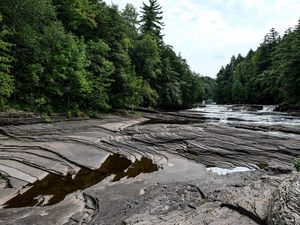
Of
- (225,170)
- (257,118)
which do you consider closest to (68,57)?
(225,170)

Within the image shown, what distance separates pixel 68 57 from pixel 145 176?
1545 centimetres

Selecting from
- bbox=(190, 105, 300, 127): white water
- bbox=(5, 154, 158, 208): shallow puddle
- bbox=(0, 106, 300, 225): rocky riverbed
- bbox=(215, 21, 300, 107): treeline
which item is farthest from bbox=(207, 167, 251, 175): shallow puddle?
bbox=(215, 21, 300, 107): treeline

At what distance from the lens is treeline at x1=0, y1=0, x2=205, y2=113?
20.1 meters

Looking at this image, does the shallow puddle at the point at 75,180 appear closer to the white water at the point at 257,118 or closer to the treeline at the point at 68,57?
the treeline at the point at 68,57

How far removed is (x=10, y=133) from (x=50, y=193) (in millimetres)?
8085

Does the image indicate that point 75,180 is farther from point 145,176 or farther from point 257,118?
point 257,118

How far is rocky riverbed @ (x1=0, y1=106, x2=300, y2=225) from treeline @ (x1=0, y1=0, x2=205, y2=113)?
4.14 meters

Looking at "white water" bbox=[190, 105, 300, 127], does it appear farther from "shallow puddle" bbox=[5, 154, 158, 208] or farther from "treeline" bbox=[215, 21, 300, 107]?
"shallow puddle" bbox=[5, 154, 158, 208]

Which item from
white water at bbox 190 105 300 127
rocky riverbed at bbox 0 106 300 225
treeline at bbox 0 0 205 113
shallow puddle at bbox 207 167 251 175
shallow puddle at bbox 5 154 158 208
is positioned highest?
treeline at bbox 0 0 205 113

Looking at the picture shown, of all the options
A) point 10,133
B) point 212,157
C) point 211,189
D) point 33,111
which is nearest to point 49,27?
point 33,111

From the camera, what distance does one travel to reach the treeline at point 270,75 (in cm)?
4503

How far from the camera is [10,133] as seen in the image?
16.1 metres

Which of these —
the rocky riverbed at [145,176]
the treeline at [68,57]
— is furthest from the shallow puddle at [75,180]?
the treeline at [68,57]

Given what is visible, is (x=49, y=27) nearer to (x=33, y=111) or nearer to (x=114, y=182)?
(x=33, y=111)
